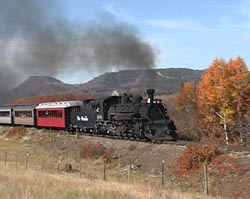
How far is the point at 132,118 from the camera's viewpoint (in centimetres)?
3131

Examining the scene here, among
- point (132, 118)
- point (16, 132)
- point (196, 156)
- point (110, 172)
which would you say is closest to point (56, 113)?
point (16, 132)

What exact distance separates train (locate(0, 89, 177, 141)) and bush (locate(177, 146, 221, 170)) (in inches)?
247

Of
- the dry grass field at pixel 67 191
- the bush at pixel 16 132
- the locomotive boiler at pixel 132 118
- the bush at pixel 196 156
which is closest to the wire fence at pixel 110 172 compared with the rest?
the bush at pixel 196 156

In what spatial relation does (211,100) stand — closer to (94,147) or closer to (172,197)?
(94,147)

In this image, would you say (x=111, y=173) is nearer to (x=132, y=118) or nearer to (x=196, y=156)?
(x=196, y=156)

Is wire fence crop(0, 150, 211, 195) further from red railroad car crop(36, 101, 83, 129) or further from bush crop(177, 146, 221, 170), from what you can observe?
red railroad car crop(36, 101, 83, 129)

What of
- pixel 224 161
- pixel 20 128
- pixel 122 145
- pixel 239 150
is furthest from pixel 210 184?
pixel 20 128

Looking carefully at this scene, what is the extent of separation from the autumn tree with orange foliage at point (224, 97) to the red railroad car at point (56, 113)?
21031 mm

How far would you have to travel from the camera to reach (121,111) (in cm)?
3266

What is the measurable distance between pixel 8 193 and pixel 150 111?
18.8 meters

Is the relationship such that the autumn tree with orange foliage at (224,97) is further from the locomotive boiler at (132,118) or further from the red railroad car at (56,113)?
the locomotive boiler at (132,118)

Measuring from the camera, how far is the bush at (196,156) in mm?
23297

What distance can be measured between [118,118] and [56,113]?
13469mm

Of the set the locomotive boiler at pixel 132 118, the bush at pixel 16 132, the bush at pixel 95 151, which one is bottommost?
the bush at pixel 95 151
